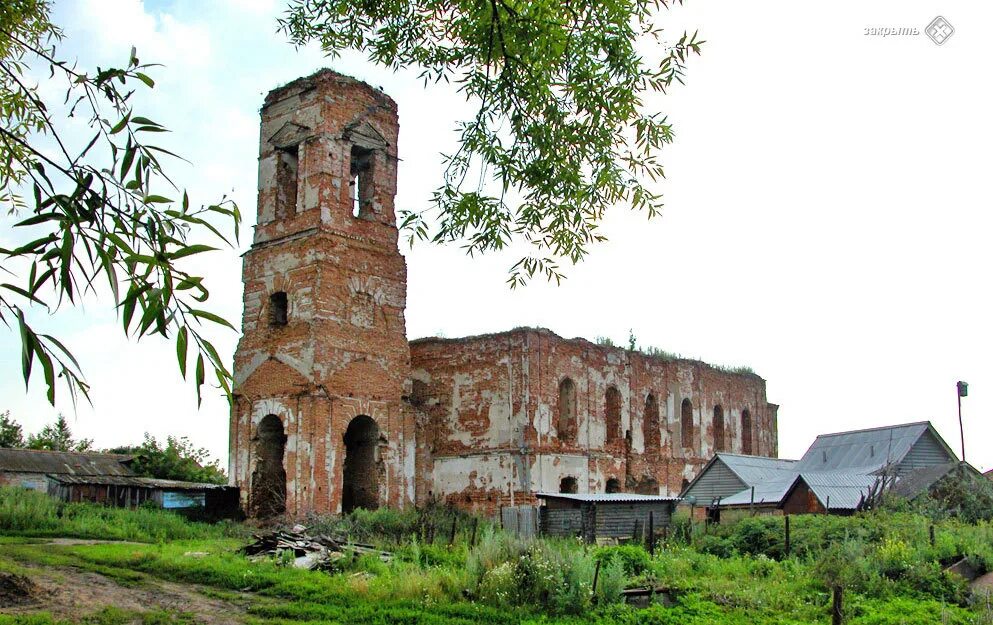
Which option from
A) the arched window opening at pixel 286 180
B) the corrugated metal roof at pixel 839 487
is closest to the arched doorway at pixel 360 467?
the arched window opening at pixel 286 180

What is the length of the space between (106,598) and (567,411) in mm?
17200

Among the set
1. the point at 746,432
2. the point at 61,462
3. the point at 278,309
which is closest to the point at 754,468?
the point at 746,432

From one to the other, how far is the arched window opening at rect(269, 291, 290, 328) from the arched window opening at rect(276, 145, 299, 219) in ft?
7.12

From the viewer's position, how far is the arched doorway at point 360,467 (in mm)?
24047

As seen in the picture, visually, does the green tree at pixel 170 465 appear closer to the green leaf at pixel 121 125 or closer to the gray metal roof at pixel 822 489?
the gray metal roof at pixel 822 489

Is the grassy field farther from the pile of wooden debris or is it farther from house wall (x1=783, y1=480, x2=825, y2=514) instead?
house wall (x1=783, y1=480, x2=825, y2=514)

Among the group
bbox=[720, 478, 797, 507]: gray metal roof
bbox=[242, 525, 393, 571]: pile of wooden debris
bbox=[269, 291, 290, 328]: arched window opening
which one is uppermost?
bbox=[269, 291, 290, 328]: arched window opening

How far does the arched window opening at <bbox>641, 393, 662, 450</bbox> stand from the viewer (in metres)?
30.0

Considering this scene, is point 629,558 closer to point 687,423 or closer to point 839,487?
point 839,487

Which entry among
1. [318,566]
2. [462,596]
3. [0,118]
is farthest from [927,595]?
A: [0,118]

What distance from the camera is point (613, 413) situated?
2886 cm

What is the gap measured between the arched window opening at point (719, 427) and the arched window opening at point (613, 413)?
18.8 feet

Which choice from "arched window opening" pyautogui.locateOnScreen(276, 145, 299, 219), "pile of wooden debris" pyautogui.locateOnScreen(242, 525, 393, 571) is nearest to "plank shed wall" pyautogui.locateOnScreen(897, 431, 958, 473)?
"pile of wooden debris" pyautogui.locateOnScreen(242, 525, 393, 571)

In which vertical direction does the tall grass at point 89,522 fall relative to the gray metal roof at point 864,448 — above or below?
below
